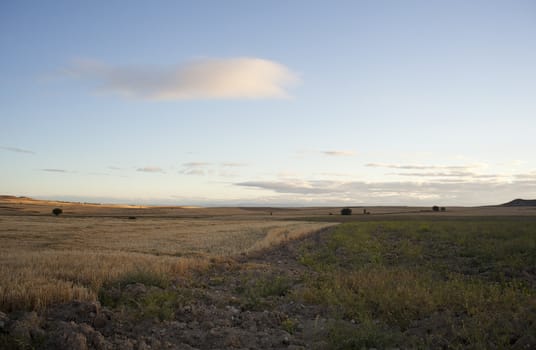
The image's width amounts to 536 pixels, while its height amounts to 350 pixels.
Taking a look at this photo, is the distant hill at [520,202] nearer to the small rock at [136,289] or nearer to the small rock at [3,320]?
the small rock at [136,289]

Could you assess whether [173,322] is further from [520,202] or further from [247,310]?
[520,202]

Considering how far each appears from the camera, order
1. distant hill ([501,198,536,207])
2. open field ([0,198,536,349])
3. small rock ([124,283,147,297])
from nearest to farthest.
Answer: open field ([0,198,536,349]) < small rock ([124,283,147,297]) < distant hill ([501,198,536,207])

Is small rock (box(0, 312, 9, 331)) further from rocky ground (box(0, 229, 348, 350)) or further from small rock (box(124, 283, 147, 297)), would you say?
small rock (box(124, 283, 147, 297))

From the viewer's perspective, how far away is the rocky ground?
6.95 meters

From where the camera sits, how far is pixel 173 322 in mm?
8555

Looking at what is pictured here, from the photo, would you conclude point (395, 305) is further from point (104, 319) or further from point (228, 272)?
point (228, 272)

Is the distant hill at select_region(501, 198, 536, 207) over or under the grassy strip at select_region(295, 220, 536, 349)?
over

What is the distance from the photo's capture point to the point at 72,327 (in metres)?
7.19

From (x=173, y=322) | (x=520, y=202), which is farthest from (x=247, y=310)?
(x=520, y=202)

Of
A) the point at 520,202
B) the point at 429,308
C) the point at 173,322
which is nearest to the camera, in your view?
the point at 173,322

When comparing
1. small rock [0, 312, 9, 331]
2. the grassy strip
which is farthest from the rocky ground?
the grassy strip

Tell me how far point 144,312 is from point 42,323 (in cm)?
191

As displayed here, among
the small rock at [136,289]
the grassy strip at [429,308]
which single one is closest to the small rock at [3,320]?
the small rock at [136,289]

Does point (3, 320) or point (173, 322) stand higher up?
point (3, 320)
